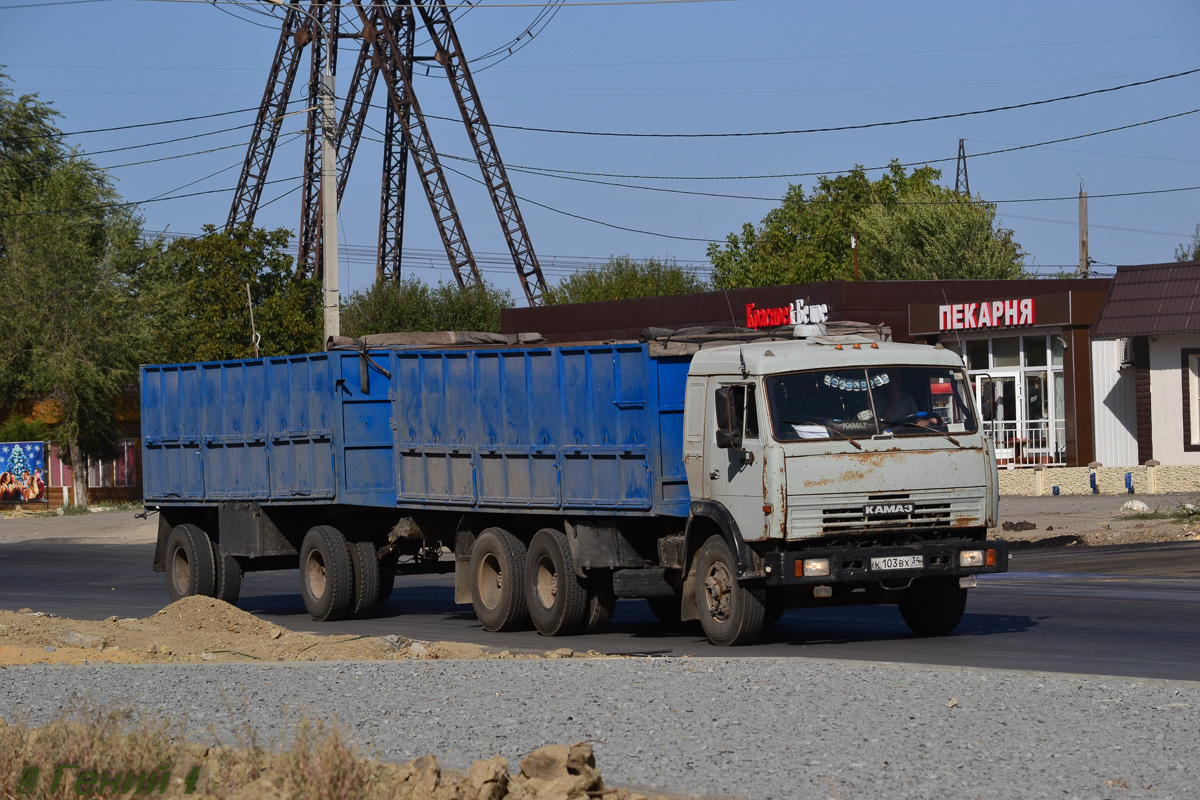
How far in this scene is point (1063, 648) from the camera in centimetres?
1248

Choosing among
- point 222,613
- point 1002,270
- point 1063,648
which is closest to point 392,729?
point 1063,648

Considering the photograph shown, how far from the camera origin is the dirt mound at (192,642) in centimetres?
1305

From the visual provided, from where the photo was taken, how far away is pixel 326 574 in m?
17.5

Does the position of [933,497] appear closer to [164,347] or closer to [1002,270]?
[164,347]

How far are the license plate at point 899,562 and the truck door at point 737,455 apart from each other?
39.4 inches

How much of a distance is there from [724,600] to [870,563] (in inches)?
54.0

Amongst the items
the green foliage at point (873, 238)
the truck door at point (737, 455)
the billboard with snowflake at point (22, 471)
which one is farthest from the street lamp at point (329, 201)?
the green foliage at point (873, 238)

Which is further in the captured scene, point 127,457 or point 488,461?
point 127,457

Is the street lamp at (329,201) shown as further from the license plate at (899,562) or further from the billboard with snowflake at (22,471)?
the billboard with snowflake at (22,471)

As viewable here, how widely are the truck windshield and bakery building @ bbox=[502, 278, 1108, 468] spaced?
20.4 meters

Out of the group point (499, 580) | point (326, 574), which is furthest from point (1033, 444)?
point (499, 580)

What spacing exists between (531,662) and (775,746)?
399 centimetres

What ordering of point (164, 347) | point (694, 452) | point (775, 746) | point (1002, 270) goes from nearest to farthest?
point (775, 746) < point (694, 452) < point (164, 347) < point (1002, 270)

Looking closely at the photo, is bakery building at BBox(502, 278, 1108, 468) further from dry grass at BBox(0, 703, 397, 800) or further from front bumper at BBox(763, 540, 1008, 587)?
dry grass at BBox(0, 703, 397, 800)
